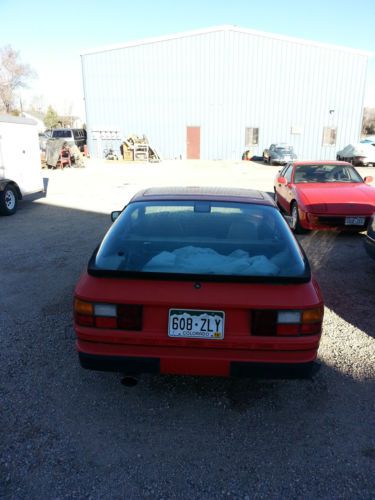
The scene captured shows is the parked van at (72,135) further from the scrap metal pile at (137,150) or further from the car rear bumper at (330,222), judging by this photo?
the car rear bumper at (330,222)

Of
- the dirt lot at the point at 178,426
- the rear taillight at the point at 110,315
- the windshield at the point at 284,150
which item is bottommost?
the dirt lot at the point at 178,426

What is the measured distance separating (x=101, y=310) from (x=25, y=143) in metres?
9.33

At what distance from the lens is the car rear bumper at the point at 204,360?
2.38 meters

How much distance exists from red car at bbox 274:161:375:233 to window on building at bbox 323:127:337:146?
884 inches

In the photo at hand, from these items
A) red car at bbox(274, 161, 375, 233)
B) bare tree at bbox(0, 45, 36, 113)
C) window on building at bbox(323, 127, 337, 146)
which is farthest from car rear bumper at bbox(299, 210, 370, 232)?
bare tree at bbox(0, 45, 36, 113)

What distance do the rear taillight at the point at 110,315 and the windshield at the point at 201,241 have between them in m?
0.25

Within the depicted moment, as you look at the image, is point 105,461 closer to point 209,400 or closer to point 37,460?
point 37,460

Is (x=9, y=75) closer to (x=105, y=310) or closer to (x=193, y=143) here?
(x=193, y=143)

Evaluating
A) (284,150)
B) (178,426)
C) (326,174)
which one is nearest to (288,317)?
(178,426)

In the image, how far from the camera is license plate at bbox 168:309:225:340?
2340 mm

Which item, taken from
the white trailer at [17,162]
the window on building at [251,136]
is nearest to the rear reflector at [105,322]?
the white trailer at [17,162]

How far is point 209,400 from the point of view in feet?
9.38

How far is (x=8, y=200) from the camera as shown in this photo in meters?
9.70

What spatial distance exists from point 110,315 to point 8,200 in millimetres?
8524
